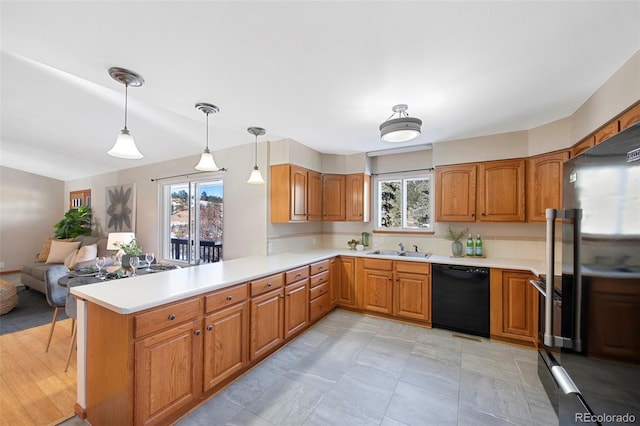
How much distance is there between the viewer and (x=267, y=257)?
332cm

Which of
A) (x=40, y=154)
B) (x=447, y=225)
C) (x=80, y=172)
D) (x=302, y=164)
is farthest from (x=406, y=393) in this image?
(x=80, y=172)

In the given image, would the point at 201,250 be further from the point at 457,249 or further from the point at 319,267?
the point at 457,249

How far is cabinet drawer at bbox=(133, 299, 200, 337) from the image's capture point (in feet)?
4.91

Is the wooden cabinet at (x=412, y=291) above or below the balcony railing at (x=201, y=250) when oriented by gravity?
below

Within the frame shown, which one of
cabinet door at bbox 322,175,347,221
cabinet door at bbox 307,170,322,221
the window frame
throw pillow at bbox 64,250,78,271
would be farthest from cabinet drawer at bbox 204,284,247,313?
throw pillow at bbox 64,250,78,271

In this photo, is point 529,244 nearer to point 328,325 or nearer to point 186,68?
point 328,325

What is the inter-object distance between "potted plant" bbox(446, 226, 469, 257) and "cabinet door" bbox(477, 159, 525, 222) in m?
0.37

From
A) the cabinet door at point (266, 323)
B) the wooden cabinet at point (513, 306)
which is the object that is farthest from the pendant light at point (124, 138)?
the wooden cabinet at point (513, 306)

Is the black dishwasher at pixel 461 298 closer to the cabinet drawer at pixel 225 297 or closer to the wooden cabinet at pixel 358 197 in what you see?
the wooden cabinet at pixel 358 197

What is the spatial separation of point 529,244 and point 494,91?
83.3 inches

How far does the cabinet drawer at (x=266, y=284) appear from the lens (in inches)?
91.4

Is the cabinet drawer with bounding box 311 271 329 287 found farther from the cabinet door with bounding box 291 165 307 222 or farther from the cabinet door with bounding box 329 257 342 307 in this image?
the cabinet door with bounding box 291 165 307 222

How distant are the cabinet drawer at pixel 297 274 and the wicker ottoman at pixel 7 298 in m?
4.35

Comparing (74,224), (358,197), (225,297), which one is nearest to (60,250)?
(74,224)
